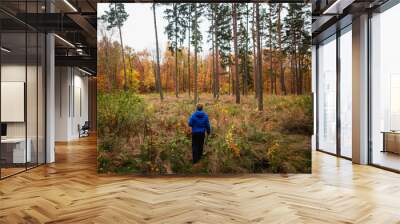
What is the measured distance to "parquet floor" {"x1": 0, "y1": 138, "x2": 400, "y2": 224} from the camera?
440 centimetres

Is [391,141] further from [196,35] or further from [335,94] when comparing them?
[196,35]

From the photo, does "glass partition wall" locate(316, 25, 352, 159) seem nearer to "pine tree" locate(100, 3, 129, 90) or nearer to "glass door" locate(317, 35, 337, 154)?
"glass door" locate(317, 35, 337, 154)

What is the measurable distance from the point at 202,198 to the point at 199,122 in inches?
85.4

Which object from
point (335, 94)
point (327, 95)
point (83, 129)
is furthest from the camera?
point (83, 129)

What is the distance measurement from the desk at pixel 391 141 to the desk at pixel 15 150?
722 cm

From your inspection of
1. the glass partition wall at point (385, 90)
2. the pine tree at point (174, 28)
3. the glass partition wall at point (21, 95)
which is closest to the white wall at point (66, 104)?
the glass partition wall at point (21, 95)

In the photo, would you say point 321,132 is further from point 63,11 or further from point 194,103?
point 63,11

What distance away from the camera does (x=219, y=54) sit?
7.48 metres

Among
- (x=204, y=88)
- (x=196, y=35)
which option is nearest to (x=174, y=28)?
Result: (x=196, y=35)

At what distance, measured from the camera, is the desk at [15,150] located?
6953 mm

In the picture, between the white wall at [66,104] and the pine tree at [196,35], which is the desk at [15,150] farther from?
the white wall at [66,104]

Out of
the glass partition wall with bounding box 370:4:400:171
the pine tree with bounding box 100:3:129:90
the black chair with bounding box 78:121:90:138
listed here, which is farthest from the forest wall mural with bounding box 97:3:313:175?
the black chair with bounding box 78:121:90:138

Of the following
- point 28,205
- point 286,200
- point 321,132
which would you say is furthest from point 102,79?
point 321,132

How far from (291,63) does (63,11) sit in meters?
Result: 4.99
